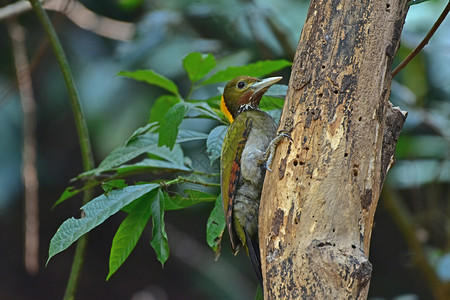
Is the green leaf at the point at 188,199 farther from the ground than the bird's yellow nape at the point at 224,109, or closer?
closer

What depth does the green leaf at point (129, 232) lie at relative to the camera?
203 centimetres

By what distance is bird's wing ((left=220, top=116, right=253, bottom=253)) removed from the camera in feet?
7.45

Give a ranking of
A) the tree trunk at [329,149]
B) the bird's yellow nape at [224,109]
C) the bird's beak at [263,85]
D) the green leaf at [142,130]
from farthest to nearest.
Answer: the bird's yellow nape at [224,109] < the bird's beak at [263,85] < the green leaf at [142,130] < the tree trunk at [329,149]

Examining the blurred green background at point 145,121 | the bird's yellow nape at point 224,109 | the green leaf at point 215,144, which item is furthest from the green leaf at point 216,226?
the blurred green background at point 145,121

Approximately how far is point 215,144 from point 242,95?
58 centimetres

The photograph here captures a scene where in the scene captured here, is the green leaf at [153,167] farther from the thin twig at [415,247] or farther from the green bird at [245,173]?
the thin twig at [415,247]

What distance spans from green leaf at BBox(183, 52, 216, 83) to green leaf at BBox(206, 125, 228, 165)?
0.98 feet

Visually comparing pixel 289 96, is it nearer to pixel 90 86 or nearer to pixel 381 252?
pixel 90 86

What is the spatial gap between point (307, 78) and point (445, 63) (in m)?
3.62

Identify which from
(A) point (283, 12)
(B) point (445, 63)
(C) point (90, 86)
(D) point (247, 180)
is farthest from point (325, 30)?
(C) point (90, 86)

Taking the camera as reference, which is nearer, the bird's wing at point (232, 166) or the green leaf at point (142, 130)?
the bird's wing at point (232, 166)

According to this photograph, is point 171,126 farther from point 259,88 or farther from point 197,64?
point 259,88

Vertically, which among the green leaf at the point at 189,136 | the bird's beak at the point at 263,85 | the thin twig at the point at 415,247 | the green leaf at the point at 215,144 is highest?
the bird's beak at the point at 263,85

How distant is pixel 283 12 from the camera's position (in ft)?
14.5
